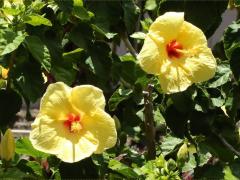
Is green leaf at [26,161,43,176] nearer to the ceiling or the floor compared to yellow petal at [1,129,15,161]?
nearer to the floor

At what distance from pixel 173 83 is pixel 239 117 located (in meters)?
0.53

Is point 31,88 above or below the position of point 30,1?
below

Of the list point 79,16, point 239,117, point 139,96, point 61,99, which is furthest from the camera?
point 239,117

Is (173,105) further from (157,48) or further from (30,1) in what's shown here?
(30,1)

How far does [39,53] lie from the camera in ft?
4.54

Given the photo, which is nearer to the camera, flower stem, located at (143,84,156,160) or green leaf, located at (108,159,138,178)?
green leaf, located at (108,159,138,178)

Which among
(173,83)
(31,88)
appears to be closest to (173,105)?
(173,83)

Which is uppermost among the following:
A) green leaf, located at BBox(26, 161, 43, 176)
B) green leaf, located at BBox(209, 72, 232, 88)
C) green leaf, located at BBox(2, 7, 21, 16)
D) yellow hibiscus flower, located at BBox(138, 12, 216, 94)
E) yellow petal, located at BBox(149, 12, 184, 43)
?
green leaf, located at BBox(2, 7, 21, 16)

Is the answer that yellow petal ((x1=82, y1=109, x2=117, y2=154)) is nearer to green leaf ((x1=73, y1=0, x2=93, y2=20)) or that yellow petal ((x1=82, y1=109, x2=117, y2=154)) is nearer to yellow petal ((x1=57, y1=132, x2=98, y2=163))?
yellow petal ((x1=57, y1=132, x2=98, y2=163))

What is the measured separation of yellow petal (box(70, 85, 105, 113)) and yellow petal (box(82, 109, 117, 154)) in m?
0.02

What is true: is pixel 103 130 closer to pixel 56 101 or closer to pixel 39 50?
pixel 56 101

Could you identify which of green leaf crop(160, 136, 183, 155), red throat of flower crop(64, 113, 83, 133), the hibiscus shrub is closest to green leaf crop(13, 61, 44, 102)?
the hibiscus shrub

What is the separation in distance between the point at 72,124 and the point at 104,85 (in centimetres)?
35

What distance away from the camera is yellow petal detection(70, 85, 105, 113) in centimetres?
135
